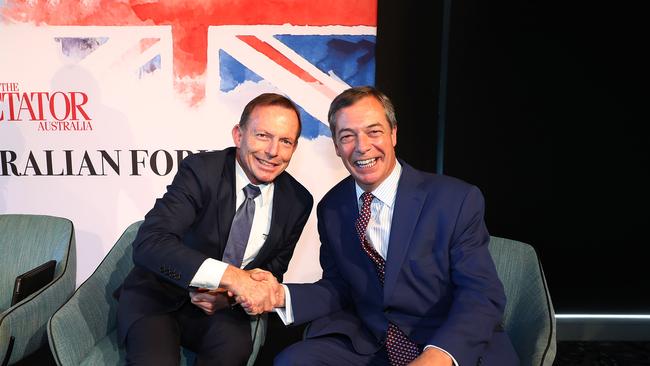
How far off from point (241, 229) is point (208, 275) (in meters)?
0.33

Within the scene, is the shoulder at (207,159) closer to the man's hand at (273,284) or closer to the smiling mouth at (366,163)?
the man's hand at (273,284)

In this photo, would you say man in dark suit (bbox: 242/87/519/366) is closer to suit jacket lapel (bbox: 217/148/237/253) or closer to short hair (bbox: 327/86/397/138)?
short hair (bbox: 327/86/397/138)

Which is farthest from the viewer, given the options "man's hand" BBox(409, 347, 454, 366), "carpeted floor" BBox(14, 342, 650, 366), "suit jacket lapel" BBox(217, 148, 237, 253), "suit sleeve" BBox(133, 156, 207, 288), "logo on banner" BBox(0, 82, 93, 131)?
"logo on banner" BBox(0, 82, 93, 131)

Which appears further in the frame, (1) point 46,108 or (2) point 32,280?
(1) point 46,108

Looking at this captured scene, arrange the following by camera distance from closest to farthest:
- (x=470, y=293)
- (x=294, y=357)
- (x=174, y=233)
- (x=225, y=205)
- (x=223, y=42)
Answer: (x=470, y=293) → (x=294, y=357) → (x=174, y=233) → (x=225, y=205) → (x=223, y=42)

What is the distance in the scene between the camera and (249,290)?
6.56 feet

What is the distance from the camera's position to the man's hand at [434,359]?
1.66m

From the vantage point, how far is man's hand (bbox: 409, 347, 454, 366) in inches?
65.2

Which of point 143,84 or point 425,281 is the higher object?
point 143,84

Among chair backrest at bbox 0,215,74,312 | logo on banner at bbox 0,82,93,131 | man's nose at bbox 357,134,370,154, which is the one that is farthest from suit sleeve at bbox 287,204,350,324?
logo on banner at bbox 0,82,93,131

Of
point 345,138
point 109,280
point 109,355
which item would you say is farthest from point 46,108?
point 345,138

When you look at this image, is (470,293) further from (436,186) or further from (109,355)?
(109,355)

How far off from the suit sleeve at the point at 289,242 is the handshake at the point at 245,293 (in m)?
0.22

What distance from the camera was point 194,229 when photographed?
2.27m
